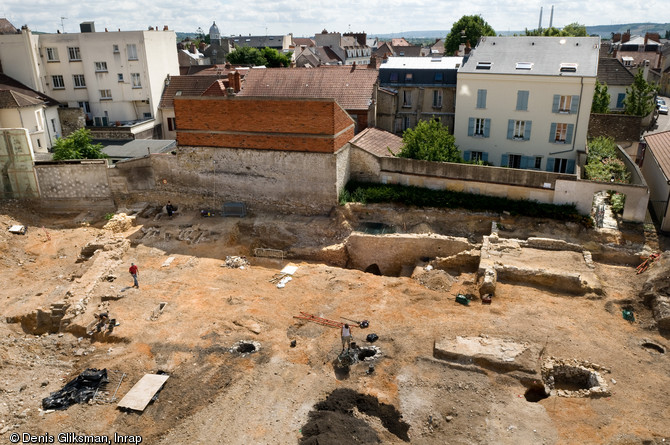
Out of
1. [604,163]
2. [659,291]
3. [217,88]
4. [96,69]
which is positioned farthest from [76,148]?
[604,163]

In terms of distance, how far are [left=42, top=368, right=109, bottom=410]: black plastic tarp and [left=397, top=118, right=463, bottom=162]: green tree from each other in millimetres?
21131

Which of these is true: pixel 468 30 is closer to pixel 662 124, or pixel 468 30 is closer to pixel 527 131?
pixel 662 124

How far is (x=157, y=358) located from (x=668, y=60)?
88328 millimetres

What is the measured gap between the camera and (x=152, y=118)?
144ft

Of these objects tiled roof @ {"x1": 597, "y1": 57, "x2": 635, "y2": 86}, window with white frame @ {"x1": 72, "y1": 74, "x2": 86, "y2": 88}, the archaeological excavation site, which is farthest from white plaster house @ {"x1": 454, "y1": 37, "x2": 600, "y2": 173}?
window with white frame @ {"x1": 72, "y1": 74, "x2": 86, "y2": 88}

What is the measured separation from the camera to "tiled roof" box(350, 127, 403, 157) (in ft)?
106

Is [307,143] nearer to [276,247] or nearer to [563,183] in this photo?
[276,247]

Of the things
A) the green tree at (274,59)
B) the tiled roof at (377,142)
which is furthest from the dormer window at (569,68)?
the green tree at (274,59)

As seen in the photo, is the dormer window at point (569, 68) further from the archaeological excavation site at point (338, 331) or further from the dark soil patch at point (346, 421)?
the dark soil patch at point (346, 421)

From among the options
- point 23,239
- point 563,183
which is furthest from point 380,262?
point 23,239

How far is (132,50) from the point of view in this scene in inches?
1672

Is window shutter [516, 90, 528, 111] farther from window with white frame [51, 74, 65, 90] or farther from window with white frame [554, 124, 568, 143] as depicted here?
window with white frame [51, 74, 65, 90]

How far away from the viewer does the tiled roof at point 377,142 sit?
32.2m

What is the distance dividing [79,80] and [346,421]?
137ft
